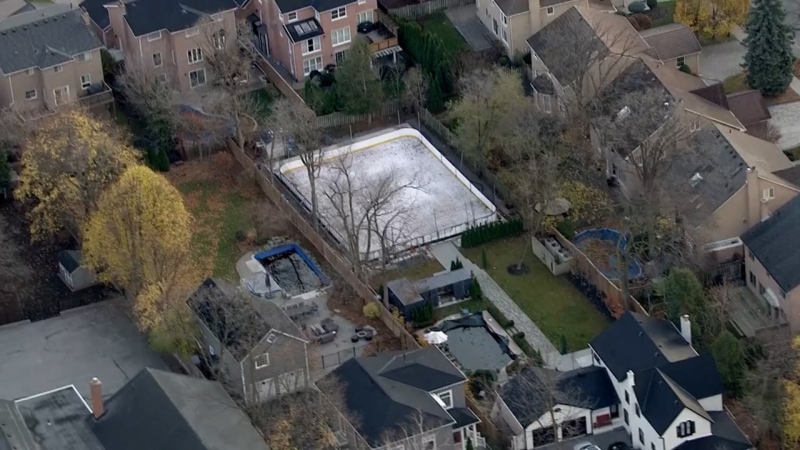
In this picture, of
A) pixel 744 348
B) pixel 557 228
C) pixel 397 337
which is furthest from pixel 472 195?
pixel 744 348

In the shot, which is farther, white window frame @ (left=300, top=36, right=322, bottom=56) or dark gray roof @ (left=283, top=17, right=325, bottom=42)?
white window frame @ (left=300, top=36, right=322, bottom=56)

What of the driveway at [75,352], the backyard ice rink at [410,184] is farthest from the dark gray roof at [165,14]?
the driveway at [75,352]

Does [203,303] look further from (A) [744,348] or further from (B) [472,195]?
(A) [744,348]

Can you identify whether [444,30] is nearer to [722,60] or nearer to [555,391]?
[722,60]

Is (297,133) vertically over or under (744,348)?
over

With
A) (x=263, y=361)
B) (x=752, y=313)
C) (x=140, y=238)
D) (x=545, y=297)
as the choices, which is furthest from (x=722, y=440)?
(x=140, y=238)

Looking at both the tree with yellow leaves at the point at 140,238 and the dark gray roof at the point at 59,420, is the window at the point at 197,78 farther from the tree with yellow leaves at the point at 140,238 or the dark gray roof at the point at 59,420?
the dark gray roof at the point at 59,420

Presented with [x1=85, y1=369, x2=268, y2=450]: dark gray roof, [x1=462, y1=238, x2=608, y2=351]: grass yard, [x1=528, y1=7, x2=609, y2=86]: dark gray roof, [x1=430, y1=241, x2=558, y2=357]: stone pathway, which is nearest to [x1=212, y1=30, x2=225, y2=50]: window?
[x1=528, y1=7, x2=609, y2=86]: dark gray roof

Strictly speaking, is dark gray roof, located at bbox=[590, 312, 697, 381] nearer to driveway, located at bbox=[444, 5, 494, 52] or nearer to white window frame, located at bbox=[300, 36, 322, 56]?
driveway, located at bbox=[444, 5, 494, 52]
